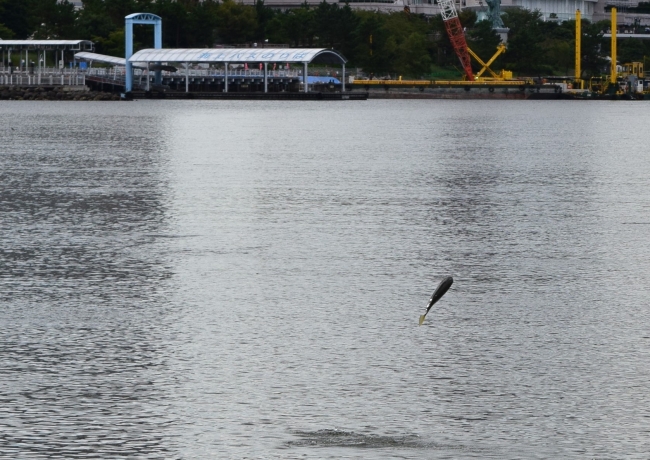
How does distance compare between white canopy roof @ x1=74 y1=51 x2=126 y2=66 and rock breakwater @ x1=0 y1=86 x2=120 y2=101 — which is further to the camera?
white canopy roof @ x1=74 y1=51 x2=126 y2=66

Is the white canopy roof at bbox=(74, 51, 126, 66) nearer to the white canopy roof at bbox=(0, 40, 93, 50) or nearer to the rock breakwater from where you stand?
the white canopy roof at bbox=(0, 40, 93, 50)

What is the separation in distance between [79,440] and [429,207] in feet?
64.2

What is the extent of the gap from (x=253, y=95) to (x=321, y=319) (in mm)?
149031

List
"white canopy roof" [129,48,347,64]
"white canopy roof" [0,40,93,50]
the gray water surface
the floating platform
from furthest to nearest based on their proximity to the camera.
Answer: "white canopy roof" [0,40,93,50] → the floating platform → "white canopy roof" [129,48,347,64] → the gray water surface

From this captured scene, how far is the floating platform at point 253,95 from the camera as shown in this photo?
540 feet

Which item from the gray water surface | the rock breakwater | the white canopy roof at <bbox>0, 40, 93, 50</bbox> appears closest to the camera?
the gray water surface

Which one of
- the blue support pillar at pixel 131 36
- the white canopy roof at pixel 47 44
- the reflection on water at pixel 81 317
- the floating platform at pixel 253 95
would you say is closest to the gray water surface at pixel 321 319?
the reflection on water at pixel 81 317

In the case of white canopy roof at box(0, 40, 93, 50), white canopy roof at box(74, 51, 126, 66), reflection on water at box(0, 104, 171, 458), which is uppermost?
white canopy roof at box(0, 40, 93, 50)

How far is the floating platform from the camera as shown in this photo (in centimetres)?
16462

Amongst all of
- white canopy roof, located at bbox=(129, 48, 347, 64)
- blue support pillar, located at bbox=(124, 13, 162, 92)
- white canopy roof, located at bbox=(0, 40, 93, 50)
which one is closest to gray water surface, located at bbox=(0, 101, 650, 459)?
white canopy roof, located at bbox=(129, 48, 347, 64)

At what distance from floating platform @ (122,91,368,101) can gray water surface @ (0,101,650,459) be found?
127 metres

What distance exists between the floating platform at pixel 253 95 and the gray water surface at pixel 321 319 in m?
127

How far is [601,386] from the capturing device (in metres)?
13.9

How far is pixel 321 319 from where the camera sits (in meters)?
17.2
